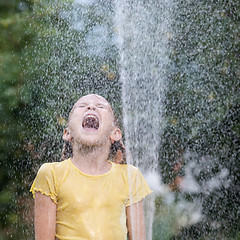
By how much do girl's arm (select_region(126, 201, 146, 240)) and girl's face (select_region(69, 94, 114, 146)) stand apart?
35cm

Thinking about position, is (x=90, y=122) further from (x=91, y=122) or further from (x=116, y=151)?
(x=116, y=151)

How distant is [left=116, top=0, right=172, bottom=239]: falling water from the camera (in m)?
3.79

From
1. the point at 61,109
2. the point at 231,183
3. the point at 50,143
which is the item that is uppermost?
the point at 61,109

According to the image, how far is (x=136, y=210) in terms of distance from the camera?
2.02 metres

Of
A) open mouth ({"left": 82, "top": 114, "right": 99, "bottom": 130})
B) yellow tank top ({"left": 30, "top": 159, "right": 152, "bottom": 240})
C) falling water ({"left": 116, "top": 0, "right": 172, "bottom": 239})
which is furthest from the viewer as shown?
falling water ({"left": 116, "top": 0, "right": 172, "bottom": 239})

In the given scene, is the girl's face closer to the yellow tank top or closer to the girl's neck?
the girl's neck

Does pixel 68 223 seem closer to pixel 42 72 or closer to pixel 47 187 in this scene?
pixel 47 187

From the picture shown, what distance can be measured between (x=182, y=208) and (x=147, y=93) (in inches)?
44.1

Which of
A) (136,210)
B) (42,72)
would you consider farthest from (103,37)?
(136,210)

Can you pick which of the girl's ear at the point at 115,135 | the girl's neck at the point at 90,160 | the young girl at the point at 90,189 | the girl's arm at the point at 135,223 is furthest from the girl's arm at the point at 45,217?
the girl's ear at the point at 115,135

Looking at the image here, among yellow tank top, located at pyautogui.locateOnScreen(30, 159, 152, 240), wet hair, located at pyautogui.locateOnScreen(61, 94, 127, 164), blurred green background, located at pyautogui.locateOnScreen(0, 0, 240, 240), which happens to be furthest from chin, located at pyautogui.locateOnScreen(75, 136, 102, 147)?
blurred green background, located at pyautogui.locateOnScreen(0, 0, 240, 240)

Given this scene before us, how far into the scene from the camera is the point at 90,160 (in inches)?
81.1

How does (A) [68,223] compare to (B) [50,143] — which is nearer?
(A) [68,223]

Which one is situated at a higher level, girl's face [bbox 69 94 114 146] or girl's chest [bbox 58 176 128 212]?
girl's face [bbox 69 94 114 146]
